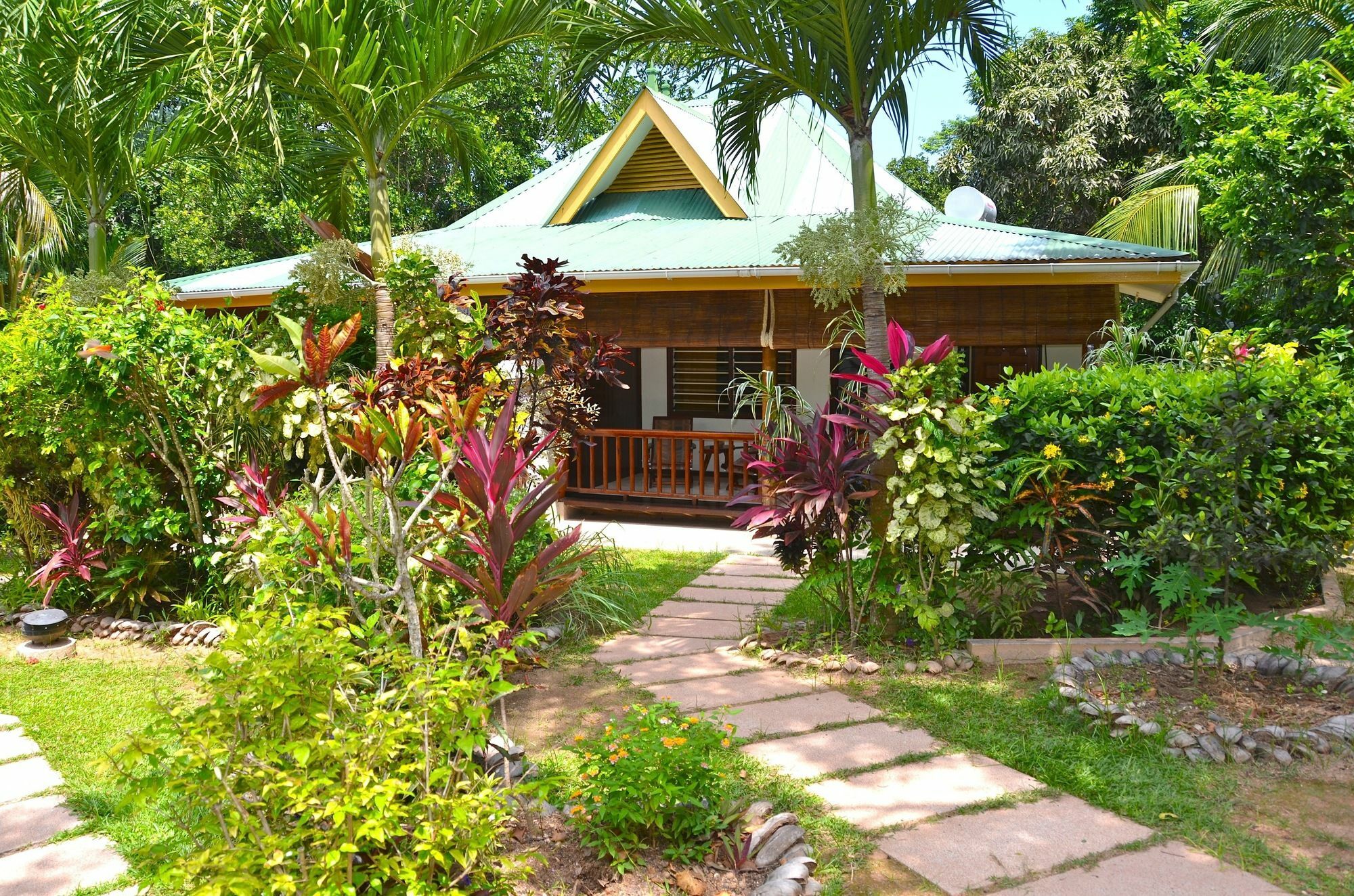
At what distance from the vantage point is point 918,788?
3.78 meters

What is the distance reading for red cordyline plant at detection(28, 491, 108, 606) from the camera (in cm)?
646

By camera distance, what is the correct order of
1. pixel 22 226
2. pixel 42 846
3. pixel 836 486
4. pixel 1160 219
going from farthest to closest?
pixel 1160 219 < pixel 22 226 < pixel 836 486 < pixel 42 846

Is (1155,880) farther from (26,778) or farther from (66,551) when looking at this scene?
(66,551)

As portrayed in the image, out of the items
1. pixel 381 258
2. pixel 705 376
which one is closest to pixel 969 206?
pixel 705 376

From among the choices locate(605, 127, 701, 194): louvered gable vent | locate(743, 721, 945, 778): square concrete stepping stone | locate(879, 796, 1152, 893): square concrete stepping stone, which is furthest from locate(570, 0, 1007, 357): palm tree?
locate(605, 127, 701, 194): louvered gable vent

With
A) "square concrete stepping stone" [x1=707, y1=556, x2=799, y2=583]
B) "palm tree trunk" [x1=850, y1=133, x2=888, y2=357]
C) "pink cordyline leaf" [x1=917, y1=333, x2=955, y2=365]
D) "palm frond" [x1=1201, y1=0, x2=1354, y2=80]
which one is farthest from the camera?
"palm frond" [x1=1201, y1=0, x2=1354, y2=80]

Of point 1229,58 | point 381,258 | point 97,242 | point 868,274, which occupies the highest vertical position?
point 1229,58

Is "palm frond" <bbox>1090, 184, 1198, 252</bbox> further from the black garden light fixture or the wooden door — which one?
the black garden light fixture

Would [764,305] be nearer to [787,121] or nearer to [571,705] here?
[787,121]

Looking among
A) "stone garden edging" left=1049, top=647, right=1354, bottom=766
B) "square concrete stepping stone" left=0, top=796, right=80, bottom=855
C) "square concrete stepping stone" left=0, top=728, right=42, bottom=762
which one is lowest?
"square concrete stepping stone" left=0, top=728, right=42, bottom=762

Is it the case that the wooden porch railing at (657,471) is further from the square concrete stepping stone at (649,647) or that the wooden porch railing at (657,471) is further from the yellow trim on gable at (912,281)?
the square concrete stepping stone at (649,647)

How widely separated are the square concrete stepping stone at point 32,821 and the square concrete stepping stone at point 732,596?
4105 millimetres

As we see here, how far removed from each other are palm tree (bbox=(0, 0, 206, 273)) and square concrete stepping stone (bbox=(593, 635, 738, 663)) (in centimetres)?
523

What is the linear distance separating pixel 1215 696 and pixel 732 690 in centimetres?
226
